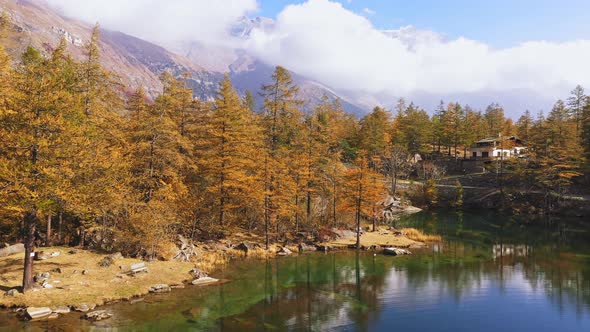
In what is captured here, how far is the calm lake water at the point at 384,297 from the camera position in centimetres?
2330

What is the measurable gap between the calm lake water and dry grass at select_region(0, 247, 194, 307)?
160 centimetres

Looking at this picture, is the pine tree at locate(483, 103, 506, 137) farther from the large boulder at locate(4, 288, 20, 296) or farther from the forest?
the large boulder at locate(4, 288, 20, 296)

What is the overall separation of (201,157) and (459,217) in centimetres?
5354

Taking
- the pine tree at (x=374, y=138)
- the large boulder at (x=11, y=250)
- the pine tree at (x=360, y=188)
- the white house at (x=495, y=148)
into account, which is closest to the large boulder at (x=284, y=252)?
the pine tree at (x=360, y=188)

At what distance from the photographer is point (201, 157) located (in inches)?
1805

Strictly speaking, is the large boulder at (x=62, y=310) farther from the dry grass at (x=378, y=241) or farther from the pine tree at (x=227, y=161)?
the dry grass at (x=378, y=241)

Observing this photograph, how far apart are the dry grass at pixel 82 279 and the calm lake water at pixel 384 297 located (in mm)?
1601

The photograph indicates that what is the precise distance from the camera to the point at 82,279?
26.8m

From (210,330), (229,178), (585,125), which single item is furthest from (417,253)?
(585,125)

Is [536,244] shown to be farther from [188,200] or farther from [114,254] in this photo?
[114,254]

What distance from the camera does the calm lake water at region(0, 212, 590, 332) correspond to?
23.3m

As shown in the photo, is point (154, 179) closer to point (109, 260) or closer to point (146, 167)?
point (146, 167)

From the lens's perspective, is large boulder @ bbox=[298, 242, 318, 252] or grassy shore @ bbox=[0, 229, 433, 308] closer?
grassy shore @ bbox=[0, 229, 433, 308]

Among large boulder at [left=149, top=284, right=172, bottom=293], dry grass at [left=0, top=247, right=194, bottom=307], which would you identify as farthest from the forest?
large boulder at [left=149, top=284, right=172, bottom=293]
